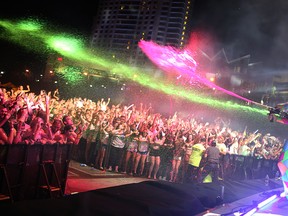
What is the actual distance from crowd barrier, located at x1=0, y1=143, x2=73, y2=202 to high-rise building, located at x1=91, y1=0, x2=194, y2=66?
10106 centimetres

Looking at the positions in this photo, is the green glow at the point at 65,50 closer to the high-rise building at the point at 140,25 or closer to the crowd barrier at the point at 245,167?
the crowd barrier at the point at 245,167

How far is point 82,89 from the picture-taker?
43688mm

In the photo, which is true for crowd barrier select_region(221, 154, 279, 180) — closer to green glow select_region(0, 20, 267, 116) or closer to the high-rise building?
green glow select_region(0, 20, 267, 116)

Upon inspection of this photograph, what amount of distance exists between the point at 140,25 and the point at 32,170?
368 feet

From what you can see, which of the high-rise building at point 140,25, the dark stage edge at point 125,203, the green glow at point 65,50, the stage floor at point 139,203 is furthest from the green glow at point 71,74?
the high-rise building at point 140,25

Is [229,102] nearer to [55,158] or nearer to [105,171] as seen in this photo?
[105,171]

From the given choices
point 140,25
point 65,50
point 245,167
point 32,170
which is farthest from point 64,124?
point 140,25

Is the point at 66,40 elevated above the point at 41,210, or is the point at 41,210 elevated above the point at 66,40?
the point at 66,40

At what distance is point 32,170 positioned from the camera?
225 inches

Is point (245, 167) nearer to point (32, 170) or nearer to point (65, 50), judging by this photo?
point (32, 170)

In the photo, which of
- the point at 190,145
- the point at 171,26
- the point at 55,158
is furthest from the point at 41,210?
→ the point at 171,26

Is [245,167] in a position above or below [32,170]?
above

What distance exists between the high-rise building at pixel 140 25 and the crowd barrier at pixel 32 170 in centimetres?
10106

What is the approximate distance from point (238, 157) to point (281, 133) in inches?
662
